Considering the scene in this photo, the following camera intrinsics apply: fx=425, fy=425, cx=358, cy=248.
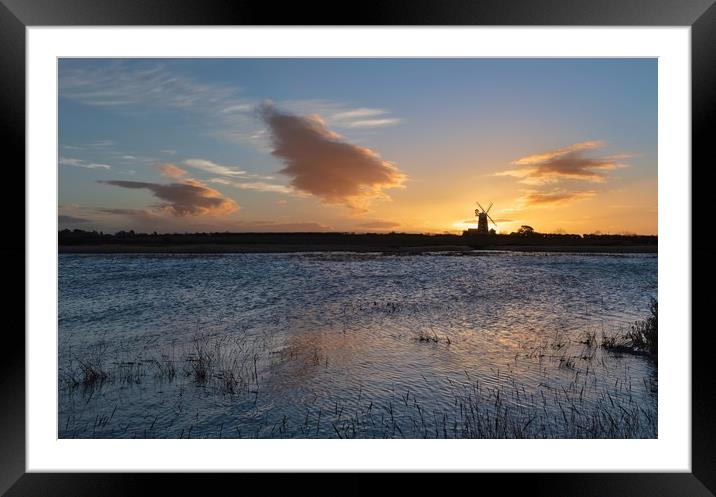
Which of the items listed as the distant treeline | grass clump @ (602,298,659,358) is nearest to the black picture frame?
grass clump @ (602,298,659,358)

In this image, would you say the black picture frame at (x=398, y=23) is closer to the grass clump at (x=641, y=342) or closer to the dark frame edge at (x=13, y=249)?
the dark frame edge at (x=13, y=249)

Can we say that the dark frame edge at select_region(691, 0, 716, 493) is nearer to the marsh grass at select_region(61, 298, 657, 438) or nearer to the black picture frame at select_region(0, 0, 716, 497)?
the black picture frame at select_region(0, 0, 716, 497)

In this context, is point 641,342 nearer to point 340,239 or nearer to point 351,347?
point 351,347

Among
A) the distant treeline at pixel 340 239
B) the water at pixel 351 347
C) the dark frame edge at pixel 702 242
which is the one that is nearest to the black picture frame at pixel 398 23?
the dark frame edge at pixel 702 242

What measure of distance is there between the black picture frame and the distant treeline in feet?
54.5

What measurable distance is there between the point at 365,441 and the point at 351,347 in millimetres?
7281

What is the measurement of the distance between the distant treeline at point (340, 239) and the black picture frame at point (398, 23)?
16.6m

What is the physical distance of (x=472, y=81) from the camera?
16.0 m

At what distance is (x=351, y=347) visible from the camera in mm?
9016

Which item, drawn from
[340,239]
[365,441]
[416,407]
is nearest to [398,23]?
[365,441]

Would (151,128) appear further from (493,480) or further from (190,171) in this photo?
(493,480)

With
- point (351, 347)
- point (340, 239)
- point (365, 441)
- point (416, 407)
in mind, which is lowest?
point (351, 347)

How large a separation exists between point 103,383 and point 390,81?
1827cm

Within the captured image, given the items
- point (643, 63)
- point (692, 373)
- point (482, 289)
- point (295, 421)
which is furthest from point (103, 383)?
point (643, 63)
